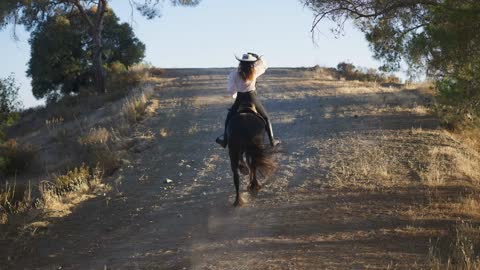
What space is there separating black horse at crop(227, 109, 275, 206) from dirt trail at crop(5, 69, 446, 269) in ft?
2.26

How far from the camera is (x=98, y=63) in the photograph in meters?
30.6

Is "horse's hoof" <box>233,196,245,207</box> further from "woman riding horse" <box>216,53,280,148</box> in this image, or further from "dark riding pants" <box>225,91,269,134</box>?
"dark riding pants" <box>225,91,269,134</box>

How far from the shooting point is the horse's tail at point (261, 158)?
386 inches

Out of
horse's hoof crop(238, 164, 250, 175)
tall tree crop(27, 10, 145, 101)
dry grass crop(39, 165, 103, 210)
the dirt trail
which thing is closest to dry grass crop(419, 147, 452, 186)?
the dirt trail

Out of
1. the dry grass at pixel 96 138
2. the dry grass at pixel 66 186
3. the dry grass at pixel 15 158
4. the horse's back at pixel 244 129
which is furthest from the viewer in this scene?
the dry grass at pixel 15 158

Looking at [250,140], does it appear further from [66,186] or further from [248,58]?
[66,186]

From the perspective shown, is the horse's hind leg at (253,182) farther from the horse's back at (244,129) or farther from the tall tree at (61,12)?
the tall tree at (61,12)

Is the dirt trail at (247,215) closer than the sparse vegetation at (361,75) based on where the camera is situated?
Yes

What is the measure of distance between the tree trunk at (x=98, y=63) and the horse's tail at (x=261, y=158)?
21889mm

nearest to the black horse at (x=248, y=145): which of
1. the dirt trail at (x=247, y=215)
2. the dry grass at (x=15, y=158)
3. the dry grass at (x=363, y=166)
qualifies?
the dirt trail at (x=247, y=215)

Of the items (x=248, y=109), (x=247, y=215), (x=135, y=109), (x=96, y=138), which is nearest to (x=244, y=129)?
(x=248, y=109)

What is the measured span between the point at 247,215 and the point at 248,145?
119 cm

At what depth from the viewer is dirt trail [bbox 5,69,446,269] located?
25.3 ft

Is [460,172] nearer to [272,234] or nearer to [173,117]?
[272,234]
